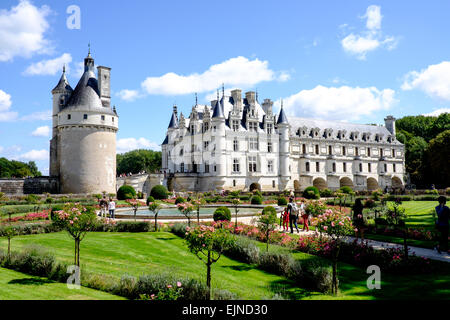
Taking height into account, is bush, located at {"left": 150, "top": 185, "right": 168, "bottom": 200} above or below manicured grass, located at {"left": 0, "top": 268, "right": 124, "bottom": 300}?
above

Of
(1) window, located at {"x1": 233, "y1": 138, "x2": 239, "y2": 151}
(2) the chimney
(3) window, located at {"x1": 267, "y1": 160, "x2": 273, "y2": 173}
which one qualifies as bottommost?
(3) window, located at {"x1": 267, "y1": 160, "x2": 273, "y2": 173}

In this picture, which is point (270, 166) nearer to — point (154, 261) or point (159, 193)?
point (159, 193)

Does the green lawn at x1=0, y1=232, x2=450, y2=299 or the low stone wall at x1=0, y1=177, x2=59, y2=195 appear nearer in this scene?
the green lawn at x1=0, y1=232, x2=450, y2=299

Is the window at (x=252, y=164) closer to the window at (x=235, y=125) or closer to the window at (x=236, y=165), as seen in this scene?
the window at (x=236, y=165)

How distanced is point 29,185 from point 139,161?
50.4 m

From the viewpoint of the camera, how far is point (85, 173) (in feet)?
134

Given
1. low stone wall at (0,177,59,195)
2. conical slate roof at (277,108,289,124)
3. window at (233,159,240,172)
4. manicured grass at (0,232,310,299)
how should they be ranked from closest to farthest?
manicured grass at (0,232,310,299), low stone wall at (0,177,59,195), window at (233,159,240,172), conical slate roof at (277,108,289,124)

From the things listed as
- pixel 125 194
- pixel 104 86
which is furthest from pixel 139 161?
pixel 125 194

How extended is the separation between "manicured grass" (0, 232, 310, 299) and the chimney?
28.3 meters

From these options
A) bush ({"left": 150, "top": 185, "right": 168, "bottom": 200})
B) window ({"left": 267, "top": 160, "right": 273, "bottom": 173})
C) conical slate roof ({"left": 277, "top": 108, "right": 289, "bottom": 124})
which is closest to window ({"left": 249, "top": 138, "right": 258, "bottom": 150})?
window ({"left": 267, "top": 160, "right": 273, "bottom": 173})

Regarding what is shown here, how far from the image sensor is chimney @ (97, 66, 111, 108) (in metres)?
43.0

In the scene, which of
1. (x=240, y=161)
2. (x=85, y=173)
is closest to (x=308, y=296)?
(x=85, y=173)

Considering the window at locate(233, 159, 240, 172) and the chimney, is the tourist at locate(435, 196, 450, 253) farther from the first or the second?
the chimney

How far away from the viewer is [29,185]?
39438 mm
